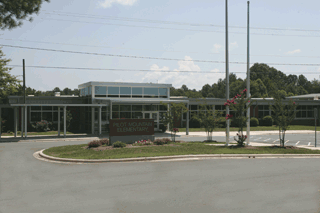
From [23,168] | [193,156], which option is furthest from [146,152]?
[23,168]

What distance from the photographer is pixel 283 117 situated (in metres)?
18.8

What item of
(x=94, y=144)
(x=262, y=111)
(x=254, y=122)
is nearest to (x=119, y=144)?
(x=94, y=144)

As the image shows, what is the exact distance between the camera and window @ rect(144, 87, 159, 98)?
1297 inches

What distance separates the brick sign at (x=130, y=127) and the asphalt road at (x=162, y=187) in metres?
6.70

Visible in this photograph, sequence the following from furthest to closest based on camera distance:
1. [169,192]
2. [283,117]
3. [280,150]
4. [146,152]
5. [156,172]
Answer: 1. [283,117]
2. [280,150]
3. [146,152]
4. [156,172]
5. [169,192]

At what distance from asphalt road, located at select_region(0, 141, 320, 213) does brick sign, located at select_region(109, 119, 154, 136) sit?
22.0ft

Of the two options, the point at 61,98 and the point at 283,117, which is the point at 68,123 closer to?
the point at 61,98

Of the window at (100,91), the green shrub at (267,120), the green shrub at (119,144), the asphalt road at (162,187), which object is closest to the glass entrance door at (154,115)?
the window at (100,91)

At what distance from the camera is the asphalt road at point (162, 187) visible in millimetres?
7332

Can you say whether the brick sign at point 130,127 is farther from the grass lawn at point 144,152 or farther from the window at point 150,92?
the window at point 150,92

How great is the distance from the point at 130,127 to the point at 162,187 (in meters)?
11.4

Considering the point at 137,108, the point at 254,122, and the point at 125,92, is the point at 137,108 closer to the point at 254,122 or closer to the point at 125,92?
the point at 125,92

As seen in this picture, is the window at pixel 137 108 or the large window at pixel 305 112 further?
the large window at pixel 305 112

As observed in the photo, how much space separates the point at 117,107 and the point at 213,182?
77.1 feet
